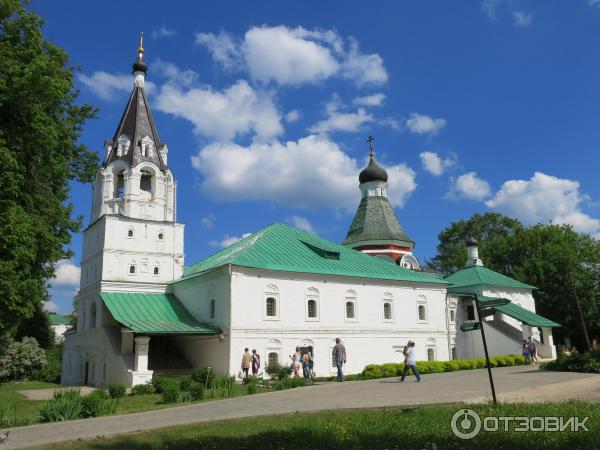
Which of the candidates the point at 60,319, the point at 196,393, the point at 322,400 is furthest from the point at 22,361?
the point at 60,319

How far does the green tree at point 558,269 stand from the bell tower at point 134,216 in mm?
31496

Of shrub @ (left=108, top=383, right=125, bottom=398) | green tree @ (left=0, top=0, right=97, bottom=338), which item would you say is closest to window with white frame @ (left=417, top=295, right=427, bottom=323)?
shrub @ (left=108, top=383, right=125, bottom=398)

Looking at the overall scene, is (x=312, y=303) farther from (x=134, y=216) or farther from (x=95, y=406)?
(x=95, y=406)

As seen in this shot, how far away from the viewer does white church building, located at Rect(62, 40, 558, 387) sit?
83.9ft

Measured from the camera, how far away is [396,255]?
3797 cm

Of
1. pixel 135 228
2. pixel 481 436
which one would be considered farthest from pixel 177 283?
pixel 481 436

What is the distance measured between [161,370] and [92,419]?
45.3 ft

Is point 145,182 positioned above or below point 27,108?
above

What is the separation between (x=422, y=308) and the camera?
106 feet

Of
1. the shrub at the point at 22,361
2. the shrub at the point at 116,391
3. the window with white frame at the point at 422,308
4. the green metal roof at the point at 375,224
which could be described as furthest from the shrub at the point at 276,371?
the shrub at the point at 22,361

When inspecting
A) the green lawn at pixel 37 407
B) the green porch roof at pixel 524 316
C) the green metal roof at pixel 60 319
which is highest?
the green metal roof at pixel 60 319

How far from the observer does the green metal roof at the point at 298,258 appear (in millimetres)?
27141

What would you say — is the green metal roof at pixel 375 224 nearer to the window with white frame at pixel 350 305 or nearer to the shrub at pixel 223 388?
the window with white frame at pixel 350 305

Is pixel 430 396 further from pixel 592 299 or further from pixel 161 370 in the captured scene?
pixel 592 299
